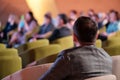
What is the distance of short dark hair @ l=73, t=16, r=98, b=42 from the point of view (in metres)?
2.48

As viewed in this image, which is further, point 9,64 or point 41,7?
point 41,7

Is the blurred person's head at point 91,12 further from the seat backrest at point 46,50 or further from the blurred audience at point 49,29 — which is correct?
the seat backrest at point 46,50

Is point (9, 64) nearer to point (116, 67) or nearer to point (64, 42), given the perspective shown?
point (116, 67)

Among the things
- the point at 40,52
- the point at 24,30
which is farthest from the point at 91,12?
the point at 40,52

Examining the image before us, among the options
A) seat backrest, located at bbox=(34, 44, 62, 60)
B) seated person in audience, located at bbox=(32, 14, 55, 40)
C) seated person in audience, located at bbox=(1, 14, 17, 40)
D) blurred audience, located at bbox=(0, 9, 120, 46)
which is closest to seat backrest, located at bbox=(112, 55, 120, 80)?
seat backrest, located at bbox=(34, 44, 62, 60)

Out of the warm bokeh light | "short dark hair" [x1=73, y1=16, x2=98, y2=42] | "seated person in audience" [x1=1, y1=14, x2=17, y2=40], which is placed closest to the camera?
"short dark hair" [x1=73, y1=16, x2=98, y2=42]

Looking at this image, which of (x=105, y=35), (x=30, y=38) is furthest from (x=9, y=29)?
(x=105, y=35)

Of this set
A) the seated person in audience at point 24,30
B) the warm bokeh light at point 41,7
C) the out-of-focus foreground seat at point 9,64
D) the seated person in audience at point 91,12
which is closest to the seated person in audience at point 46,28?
the seated person in audience at point 24,30

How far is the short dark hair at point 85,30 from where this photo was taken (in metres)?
2.48

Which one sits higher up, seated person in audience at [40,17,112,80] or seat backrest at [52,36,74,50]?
seated person in audience at [40,17,112,80]

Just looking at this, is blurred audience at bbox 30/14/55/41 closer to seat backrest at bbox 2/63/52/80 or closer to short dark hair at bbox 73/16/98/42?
seat backrest at bbox 2/63/52/80

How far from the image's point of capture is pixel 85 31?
8.13 ft

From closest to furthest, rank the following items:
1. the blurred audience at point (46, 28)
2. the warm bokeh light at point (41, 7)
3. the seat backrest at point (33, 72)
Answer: the seat backrest at point (33, 72) → the blurred audience at point (46, 28) → the warm bokeh light at point (41, 7)

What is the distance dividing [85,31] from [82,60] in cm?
22
